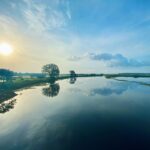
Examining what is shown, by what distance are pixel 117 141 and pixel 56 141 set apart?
628cm

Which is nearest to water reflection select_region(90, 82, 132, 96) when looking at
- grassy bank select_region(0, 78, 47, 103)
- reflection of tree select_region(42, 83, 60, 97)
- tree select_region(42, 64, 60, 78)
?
reflection of tree select_region(42, 83, 60, 97)

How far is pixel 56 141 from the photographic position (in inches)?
503

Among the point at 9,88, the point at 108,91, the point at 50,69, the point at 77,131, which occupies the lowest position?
the point at 77,131

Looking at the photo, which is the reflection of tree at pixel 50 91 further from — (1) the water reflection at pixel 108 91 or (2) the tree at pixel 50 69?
(2) the tree at pixel 50 69

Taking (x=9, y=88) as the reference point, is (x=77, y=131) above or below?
below

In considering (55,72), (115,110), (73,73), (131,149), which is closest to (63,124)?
(131,149)

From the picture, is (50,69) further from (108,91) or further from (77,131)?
(77,131)

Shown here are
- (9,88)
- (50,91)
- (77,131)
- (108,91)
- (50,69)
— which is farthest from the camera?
(50,69)

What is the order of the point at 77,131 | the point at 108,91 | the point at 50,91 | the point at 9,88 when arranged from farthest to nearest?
the point at 9,88 < the point at 50,91 < the point at 108,91 < the point at 77,131

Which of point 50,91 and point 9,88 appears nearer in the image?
point 50,91

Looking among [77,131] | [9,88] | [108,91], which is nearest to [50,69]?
[9,88]

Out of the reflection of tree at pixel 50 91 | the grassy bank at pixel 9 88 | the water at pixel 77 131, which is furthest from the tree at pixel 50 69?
the water at pixel 77 131

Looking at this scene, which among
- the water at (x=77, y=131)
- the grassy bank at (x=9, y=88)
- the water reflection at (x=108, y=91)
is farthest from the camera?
the water reflection at (x=108, y=91)

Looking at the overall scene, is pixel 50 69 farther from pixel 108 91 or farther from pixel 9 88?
pixel 108 91
